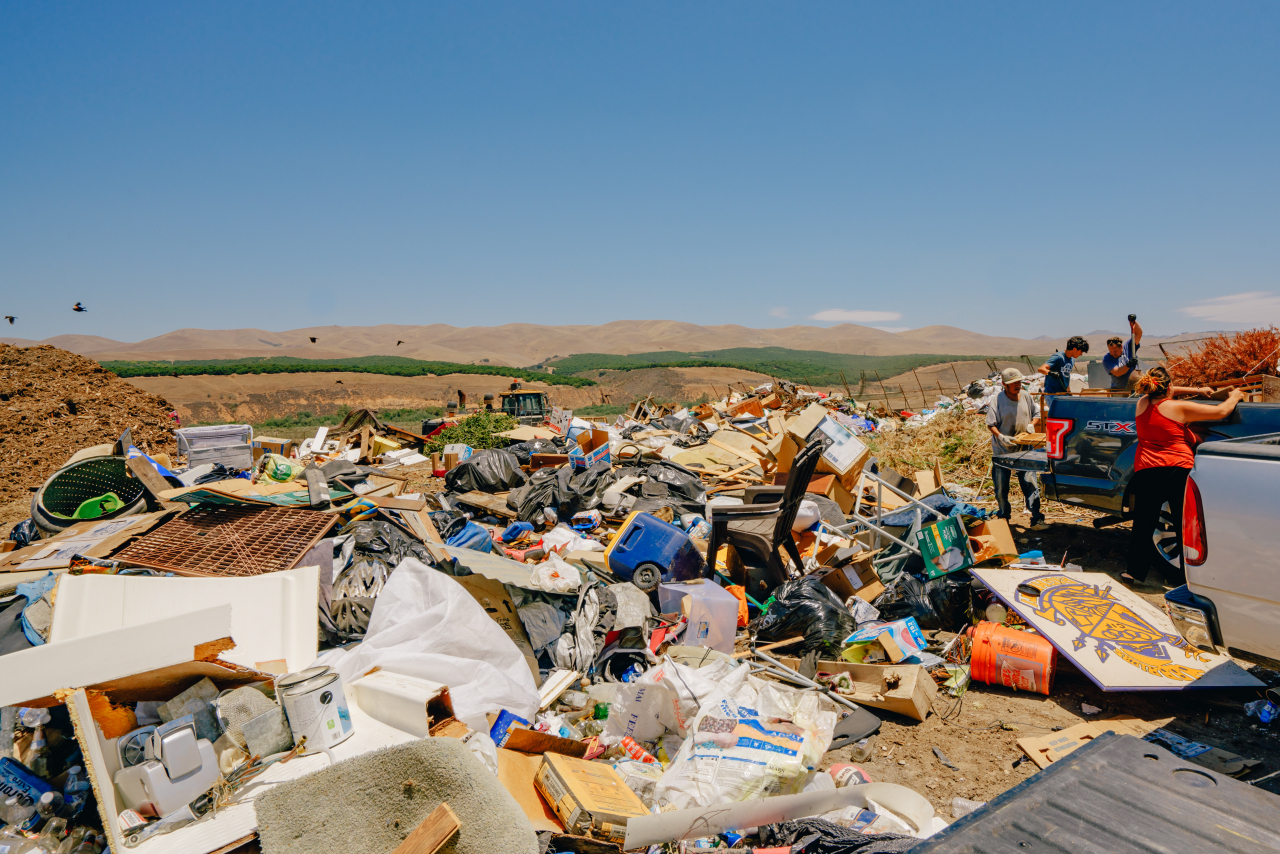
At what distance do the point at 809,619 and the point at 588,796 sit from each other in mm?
2148

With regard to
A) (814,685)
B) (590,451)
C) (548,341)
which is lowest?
(814,685)

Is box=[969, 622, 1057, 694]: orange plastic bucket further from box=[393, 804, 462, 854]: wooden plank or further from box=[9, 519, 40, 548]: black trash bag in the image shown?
box=[9, 519, 40, 548]: black trash bag

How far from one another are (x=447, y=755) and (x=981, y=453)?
30.2 ft

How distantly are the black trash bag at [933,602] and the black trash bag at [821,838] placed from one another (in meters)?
2.39

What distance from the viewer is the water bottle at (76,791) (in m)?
2.48

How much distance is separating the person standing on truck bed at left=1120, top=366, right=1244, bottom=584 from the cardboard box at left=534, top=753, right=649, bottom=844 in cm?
404

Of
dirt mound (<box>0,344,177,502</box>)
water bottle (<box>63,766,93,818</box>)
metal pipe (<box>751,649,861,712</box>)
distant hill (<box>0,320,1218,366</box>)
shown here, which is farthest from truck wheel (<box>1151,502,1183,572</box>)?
distant hill (<box>0,320,1218,366</box>)

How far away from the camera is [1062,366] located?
707 centimetres

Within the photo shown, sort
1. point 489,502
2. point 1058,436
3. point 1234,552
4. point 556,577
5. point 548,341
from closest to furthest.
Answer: point 1234,552 < point 556,577 < point 1058,436 < point 489,502 < point 548,341

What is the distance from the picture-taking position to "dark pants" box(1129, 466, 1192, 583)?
432 cm

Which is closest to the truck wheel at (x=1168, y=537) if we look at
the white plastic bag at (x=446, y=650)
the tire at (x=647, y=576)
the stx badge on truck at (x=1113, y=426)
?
the stx badge on truck at (x=1113, y=426)

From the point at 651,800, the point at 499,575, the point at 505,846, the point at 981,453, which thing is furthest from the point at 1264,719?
the point at 981,453

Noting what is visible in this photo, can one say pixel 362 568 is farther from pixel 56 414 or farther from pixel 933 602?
pixel 56 414

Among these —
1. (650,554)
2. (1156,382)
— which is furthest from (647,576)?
(1156,382)
